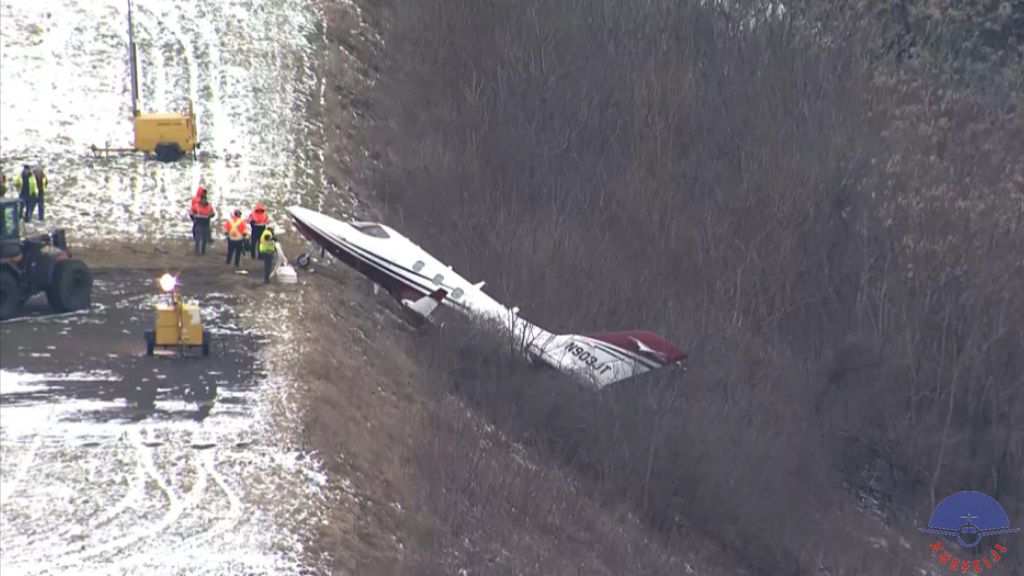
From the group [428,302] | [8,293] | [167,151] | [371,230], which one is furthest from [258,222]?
[167,151]

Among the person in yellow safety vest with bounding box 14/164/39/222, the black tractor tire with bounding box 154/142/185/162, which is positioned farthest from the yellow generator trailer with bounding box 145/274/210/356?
the black tractor tire with bounding box 154/142/185/162

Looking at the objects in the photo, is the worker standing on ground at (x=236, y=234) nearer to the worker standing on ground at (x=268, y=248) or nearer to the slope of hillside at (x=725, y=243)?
the worker standing on ground at (x=268, y=248)

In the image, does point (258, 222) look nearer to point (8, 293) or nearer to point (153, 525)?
point (8, 293)

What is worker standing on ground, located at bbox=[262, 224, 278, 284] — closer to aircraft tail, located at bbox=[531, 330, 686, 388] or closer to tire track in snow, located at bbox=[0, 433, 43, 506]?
aircraft tail, located at bbox=[531, 330, 686, 388]

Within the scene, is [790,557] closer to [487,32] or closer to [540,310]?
[540,310]

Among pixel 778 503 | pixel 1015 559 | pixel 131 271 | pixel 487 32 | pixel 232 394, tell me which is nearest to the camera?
pixel 232 394

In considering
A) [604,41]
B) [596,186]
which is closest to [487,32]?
[604,41]
